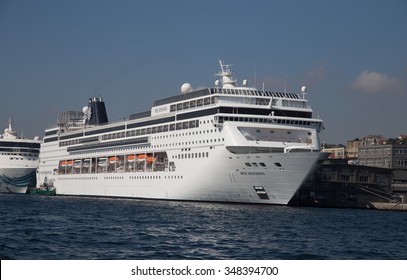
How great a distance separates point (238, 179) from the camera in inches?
1864

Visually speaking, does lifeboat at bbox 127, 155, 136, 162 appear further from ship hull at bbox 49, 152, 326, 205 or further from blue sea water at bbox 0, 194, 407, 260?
blue sea water at bbox 0, 194, 407, 260

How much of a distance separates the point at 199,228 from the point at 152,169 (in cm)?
3045

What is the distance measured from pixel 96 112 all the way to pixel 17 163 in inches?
656

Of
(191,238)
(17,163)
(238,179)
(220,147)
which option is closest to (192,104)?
(220,147)

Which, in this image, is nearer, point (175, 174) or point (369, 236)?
point (369, 236)

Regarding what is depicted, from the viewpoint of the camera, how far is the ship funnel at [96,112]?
84.3 m

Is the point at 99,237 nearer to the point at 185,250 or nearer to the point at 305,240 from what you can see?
the point at 185,250

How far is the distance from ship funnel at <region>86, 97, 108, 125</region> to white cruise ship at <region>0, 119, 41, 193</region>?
1388cm

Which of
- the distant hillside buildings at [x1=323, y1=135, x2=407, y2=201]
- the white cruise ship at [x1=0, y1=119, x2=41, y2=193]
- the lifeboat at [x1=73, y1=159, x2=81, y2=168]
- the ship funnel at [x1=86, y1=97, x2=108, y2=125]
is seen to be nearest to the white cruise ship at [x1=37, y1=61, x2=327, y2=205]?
the lifeboat at [x1=73, y1=159, x2=81, y2=168]

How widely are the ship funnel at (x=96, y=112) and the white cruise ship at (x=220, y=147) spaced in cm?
1775

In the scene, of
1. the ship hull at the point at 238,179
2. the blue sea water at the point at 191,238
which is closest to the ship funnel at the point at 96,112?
the ship hull at the point at 238,179

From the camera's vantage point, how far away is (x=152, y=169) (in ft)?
193

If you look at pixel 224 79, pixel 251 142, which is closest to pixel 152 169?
pixel 224 79

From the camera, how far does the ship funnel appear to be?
84312 mm
